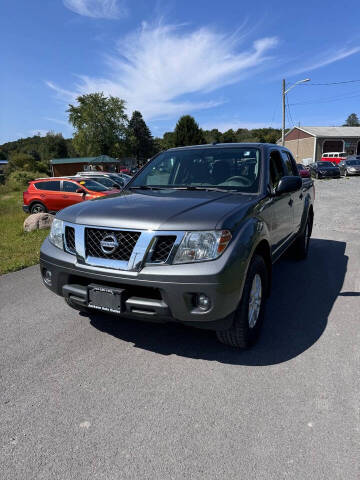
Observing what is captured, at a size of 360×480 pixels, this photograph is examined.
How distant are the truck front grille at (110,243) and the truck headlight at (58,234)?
1.27ft

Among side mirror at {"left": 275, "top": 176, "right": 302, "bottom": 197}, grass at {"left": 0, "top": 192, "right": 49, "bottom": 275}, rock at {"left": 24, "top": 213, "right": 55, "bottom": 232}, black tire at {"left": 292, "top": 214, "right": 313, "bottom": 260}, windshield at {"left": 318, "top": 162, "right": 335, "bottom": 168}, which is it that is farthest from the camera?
windshield at {"left": 318, "top": 162, "right": 335, "bottom": 168}

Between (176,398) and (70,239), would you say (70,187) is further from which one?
(176,398)

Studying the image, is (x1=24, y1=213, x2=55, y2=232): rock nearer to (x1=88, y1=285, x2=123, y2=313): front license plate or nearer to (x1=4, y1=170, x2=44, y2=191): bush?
(x1=88, y1=285, x2=123, y2=313): front license plate

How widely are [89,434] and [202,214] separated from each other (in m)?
1.62

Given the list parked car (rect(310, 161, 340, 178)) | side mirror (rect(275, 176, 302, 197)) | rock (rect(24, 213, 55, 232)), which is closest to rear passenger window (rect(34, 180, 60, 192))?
rock (rect(24, 213, 55, 232))

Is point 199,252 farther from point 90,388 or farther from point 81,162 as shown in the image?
point 81,162

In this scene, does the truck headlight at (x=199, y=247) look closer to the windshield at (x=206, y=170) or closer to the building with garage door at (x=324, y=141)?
the windshield at (x=206, y=170)

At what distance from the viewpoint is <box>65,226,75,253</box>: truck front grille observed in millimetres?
2830

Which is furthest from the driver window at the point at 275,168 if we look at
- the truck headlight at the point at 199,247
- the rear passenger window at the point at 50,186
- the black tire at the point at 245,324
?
the rear passenger window at the point at 50,186

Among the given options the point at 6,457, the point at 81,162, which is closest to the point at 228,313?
the point at 6,457

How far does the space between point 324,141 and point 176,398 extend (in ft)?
175

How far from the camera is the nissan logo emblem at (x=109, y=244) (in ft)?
8.32

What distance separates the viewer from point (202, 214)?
101 inches

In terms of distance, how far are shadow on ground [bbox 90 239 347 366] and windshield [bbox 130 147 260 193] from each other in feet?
4.61
